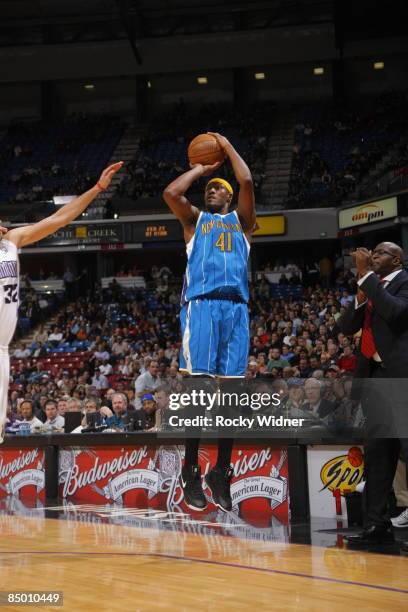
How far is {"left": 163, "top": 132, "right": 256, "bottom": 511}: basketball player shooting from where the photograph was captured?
19.8 ft

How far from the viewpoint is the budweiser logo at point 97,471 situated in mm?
10508

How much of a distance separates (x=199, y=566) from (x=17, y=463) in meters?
6.85

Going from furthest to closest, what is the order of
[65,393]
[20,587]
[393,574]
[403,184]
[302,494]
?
[403,184] → [65,393] → [302,494] → [393,574] → [20,587]

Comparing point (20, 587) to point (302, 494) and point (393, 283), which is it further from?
point (302, 494)

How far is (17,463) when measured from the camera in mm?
12070

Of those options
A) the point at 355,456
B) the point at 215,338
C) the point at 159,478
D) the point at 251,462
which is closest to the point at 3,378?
the point at 215,338

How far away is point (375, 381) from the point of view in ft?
22.3

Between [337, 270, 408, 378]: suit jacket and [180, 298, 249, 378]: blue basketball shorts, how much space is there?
109 cm

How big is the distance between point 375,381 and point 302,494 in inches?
95.9

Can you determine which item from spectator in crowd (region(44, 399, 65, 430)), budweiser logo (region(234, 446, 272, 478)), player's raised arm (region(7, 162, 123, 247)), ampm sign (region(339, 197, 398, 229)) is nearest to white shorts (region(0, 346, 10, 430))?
player's raised arm (region(7, 162, 123, 247))

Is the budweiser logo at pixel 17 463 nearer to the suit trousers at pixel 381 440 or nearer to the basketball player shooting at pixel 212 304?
the basketball player shooting at pixel 212 304

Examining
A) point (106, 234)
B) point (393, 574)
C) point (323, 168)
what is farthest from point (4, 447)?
point (323, 168)
